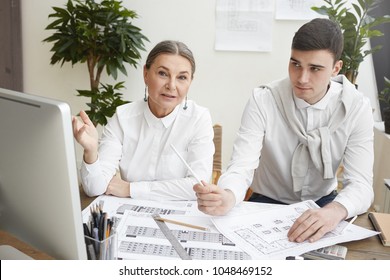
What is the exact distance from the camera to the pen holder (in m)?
0.86

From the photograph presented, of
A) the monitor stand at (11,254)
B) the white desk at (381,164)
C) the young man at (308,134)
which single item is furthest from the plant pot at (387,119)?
the monitor stand at (11,254)

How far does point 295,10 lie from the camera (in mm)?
3393

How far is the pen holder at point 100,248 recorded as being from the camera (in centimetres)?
86

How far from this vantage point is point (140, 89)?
3.70 meters

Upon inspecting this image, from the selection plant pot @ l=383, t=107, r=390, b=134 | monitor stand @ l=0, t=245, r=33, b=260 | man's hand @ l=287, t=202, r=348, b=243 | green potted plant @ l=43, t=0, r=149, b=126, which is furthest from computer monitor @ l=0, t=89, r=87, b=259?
plant pot @ l=383, t=107, r=390, b=134

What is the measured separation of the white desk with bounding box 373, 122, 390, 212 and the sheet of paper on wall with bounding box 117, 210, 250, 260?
6.12 ft

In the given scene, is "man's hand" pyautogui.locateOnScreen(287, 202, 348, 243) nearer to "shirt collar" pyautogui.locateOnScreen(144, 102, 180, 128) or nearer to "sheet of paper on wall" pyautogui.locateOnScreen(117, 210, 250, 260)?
"sheet of paper on wall" pyautogui.locateOnScreen(117, 210, 250, 260)

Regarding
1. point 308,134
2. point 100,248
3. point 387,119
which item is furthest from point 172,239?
point 387,119

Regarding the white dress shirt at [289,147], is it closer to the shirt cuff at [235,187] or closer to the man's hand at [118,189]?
the shirt cuff at [235,187]

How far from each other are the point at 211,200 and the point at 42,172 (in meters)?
0.60

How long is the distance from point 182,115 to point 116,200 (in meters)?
0.51

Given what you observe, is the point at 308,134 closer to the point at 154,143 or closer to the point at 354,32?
the point at 154,143

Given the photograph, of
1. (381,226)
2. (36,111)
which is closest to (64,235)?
(36,111)

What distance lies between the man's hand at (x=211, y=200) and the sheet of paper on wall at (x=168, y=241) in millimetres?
35
